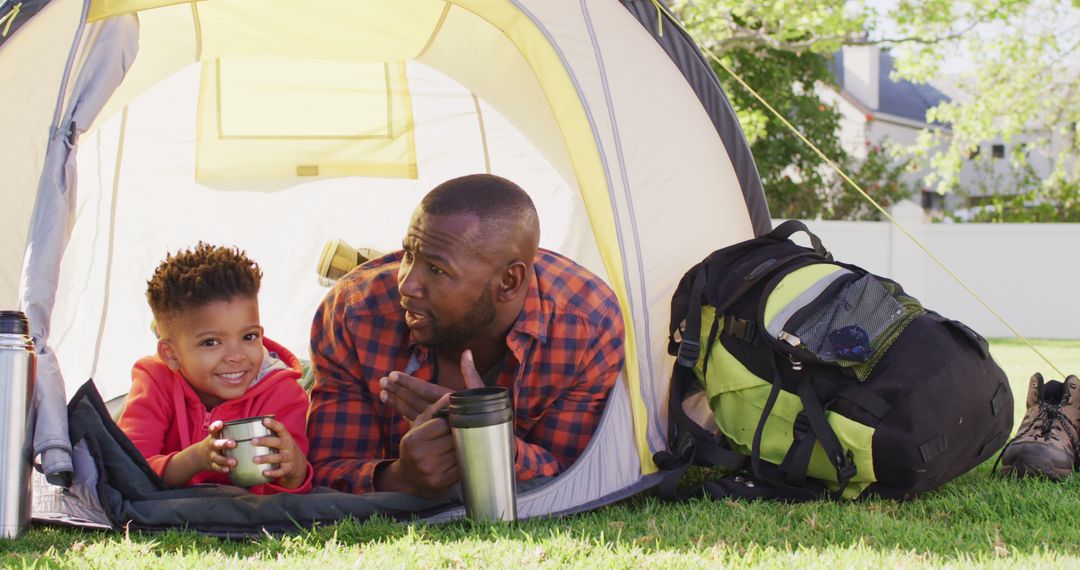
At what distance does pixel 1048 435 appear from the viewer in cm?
305

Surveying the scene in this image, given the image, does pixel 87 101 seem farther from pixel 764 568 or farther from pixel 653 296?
pixel 764 568

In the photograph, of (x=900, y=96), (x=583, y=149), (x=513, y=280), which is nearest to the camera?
(x=513, y=280)

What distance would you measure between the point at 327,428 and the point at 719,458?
3.36 ft

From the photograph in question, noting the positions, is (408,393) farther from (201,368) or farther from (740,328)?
(740,328)

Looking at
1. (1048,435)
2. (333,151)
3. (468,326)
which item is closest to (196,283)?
(468,326)

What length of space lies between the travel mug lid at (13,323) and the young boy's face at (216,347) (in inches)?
18.1

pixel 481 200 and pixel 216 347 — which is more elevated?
pixel 481 200

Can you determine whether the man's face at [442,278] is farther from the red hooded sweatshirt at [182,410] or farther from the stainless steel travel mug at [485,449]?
the red hooded sweatshirt at [182,410]

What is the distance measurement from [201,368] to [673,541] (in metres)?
1.24

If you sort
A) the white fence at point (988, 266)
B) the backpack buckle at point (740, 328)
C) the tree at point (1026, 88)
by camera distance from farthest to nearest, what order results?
the tree at point (1026, 88)
the white fence at point (988, 266)
the backpack buckle at point (740, 328)

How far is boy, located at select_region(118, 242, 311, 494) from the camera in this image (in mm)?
2631

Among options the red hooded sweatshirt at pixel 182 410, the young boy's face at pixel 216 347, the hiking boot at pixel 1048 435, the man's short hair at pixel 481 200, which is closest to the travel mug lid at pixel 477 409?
the man's short hair at pixel 481 200

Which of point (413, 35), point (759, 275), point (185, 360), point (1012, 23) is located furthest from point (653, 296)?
point (1012, 23)

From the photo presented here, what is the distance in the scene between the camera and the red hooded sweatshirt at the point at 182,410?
A: 8.64 feet
